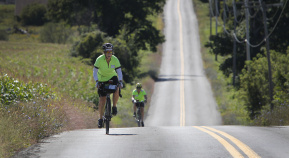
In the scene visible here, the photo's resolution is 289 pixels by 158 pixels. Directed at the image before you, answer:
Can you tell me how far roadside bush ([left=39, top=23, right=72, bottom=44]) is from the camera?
77312 millimetres

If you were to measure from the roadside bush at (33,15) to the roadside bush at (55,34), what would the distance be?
216 inches

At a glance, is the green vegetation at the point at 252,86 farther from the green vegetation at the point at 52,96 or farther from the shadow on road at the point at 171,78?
the green vegetation at the point at 52,96

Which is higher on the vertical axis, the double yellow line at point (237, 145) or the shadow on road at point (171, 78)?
the shadow on road at point (171, 78)

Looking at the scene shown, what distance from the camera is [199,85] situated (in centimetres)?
5456

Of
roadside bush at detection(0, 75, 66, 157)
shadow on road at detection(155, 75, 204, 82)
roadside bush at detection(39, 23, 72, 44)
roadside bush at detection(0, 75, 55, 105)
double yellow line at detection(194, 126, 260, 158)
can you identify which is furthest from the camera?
roadside bush at detection(39, 23, 72, 44)

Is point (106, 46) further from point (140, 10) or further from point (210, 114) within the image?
point (140, 10)

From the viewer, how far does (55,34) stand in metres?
78.1

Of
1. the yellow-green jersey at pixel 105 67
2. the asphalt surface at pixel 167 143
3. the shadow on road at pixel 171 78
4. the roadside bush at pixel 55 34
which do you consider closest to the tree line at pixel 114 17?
the shadow on road at pixel 171 78

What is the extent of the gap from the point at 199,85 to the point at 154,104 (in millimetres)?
10061

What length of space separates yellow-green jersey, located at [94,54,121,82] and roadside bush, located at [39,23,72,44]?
2590 inches

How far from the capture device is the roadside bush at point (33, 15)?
271 feet

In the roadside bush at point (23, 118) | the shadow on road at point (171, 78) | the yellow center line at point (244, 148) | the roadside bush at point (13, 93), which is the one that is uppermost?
the shadow on road at point (171, 78)

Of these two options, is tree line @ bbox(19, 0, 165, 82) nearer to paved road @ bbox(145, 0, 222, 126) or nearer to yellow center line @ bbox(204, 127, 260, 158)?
paved road @ bbox(145, 0, 222, 126)

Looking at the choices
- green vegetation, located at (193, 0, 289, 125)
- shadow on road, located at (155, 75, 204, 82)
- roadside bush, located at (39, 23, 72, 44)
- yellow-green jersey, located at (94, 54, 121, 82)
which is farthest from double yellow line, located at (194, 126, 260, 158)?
roadside bush, located at (39, 23, 72, 44)
